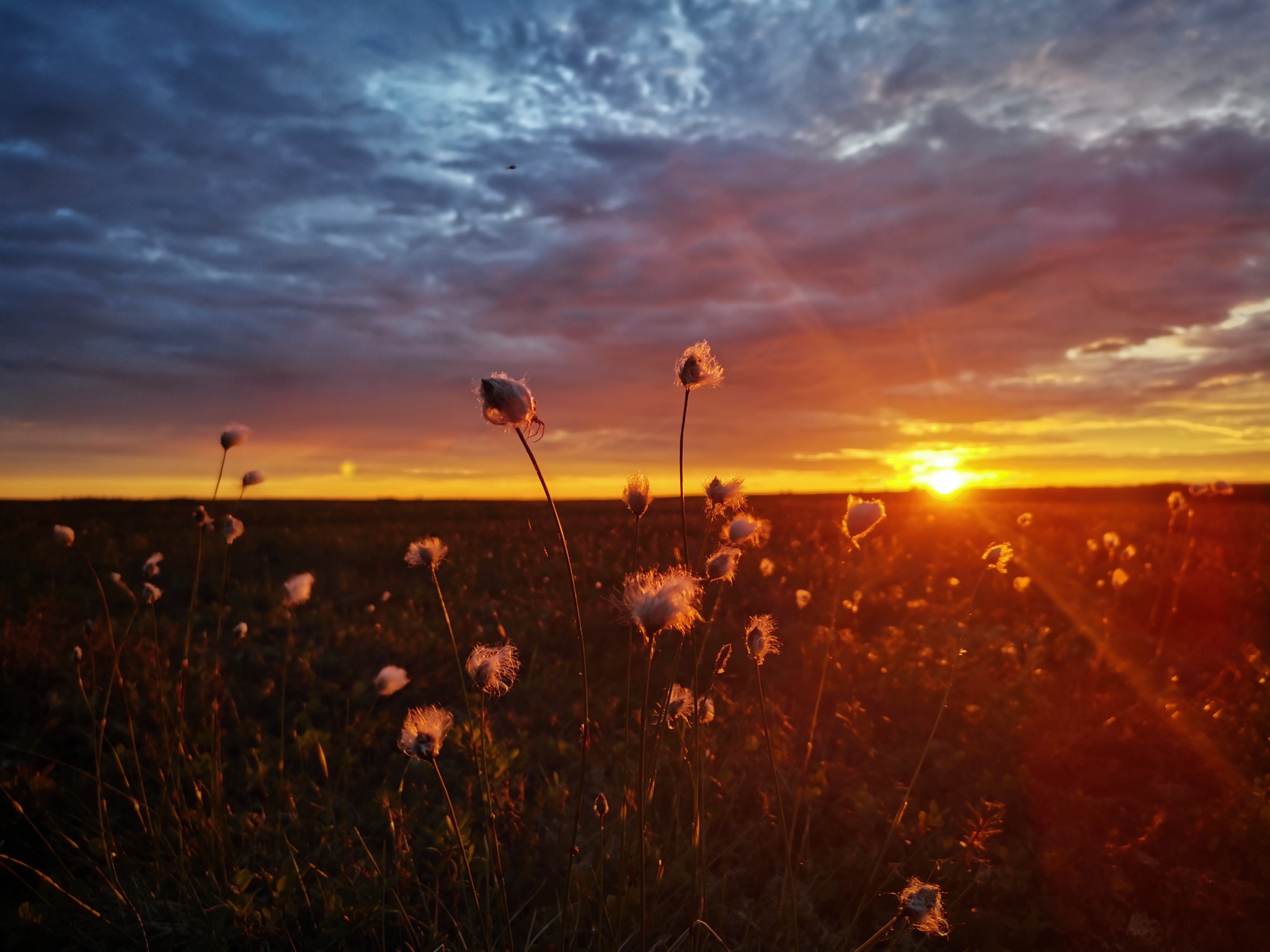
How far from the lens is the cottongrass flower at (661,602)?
73.5 inches

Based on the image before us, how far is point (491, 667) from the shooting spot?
7.66 ft

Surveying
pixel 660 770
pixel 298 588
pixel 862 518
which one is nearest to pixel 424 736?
pixel 862 518

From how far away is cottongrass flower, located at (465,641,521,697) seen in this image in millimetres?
2328

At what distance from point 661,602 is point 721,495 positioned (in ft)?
3.44

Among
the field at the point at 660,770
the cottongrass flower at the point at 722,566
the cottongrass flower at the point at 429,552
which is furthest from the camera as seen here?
the field at the point at 660,770

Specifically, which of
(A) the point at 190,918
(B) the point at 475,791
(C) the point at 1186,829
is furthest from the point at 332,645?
(C) the point at 1186,829

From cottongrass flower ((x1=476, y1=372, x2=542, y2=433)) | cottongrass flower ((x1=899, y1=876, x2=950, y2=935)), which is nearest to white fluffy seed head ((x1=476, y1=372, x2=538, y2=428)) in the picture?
cottongrass flower ((x1=476, y1=372, x2=542, y2=433))

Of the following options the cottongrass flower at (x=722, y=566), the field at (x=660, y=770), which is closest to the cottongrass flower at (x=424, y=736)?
the field at (x=660, y=770)

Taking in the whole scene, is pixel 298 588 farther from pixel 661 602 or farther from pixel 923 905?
pixel 923 905

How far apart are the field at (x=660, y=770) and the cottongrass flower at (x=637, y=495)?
1.58 feet

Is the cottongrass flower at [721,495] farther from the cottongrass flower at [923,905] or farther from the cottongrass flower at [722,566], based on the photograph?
the cottongrass flower at [923,905]

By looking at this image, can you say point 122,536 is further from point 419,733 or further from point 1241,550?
point 1241,550

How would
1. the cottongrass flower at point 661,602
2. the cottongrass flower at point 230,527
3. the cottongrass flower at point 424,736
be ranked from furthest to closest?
the cottongrass flower at point 230,527 < the cottongrass flower at point 424,736 < the cottongrass flower at point 661,602

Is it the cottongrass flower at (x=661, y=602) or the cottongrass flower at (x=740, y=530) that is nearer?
the cottongrass flower at (x=661, y=602)
